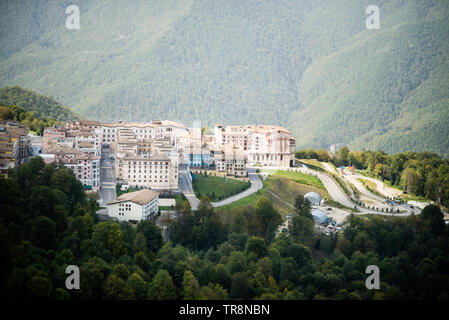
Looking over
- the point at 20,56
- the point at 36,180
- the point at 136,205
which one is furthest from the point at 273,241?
the point at 20,56

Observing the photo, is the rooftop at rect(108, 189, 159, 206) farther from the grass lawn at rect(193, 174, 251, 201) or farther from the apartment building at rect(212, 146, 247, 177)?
the apartment building at rect(212, 146, 247, 177)

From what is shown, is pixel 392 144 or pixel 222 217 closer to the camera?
pixel 222 217

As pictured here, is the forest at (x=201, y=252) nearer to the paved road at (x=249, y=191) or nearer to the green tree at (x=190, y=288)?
the green tree at (x=190, y=288)

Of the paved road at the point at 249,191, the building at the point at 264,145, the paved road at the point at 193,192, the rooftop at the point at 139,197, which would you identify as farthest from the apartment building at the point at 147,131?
the rooftop at the point at 139,197

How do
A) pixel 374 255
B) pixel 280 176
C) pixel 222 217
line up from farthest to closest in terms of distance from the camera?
1. pixel 280 176
2. pixel 222 217
3. pixel 374 255

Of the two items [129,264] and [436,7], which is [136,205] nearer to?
[129,264]

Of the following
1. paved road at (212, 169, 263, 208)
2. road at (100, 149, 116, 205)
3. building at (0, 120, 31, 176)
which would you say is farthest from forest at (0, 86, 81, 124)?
paved road at (212, 169, 263, 208)

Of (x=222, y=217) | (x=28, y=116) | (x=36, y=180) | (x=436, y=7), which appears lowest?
(x=222, y=217)
